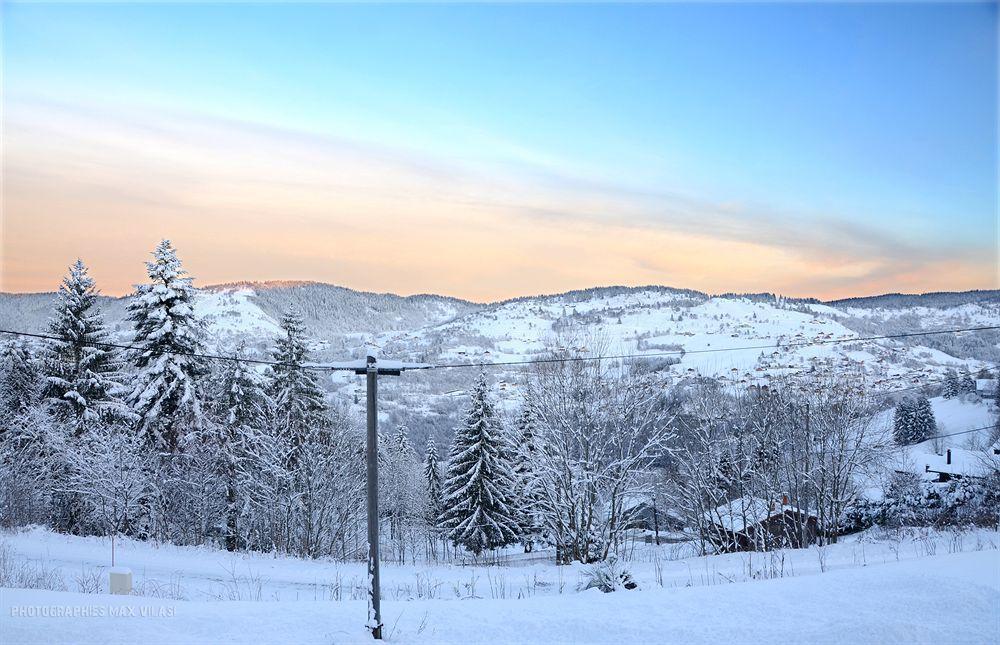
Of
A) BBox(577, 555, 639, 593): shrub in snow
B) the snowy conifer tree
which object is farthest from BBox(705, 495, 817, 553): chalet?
the snowy conifer tree

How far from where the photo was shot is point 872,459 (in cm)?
2728

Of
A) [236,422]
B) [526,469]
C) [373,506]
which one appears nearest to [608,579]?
[373,506]

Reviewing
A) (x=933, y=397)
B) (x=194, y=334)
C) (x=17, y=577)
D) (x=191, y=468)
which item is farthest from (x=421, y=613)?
(x=933, y=397)

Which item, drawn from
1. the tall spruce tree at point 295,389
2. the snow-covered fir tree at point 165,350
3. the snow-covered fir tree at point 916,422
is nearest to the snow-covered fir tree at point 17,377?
the snow-covered fir tree at point 165,350

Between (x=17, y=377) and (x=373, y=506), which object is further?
(x=17, y=377)

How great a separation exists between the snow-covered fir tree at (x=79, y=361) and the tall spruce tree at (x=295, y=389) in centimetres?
627

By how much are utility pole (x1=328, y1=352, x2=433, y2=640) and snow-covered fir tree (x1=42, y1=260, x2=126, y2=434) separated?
2343 cm

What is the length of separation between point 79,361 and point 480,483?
18.5m

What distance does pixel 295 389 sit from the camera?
1156 inches

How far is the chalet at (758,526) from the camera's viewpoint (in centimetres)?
2400

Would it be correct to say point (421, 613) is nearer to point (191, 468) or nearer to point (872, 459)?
point (191, 468)

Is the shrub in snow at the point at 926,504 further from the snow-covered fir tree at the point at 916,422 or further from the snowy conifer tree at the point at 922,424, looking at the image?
the snowy conifer tree at the point at 922,424

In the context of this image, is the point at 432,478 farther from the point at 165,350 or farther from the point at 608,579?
the point at 608,579

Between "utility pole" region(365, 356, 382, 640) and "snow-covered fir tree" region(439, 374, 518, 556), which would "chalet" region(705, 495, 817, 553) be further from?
"utility pole" region(365, 356, 382, 640)
